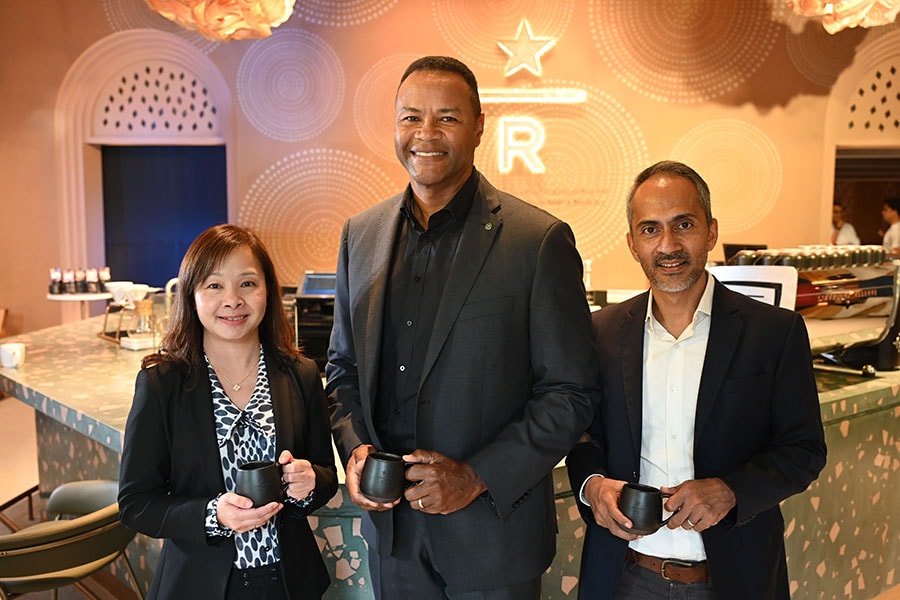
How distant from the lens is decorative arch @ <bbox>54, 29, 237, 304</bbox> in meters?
7.25

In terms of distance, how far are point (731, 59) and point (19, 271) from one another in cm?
736

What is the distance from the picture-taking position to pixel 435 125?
1605mm

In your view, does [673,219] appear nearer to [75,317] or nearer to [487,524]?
[487,524]

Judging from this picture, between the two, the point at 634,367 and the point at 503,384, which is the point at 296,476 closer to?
the point at 503,384

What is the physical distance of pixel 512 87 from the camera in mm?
7207

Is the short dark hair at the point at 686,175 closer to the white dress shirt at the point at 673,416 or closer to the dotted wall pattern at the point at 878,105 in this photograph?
the white dress shirt at the point at 673,416

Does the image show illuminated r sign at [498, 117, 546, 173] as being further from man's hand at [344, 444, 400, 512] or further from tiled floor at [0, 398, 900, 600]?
man's hand at [344, 444, 400, 512]

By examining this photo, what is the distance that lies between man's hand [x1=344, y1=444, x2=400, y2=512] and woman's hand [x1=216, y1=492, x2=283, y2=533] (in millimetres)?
165

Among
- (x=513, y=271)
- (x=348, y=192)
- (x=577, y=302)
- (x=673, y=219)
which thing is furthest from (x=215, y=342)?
(x=348, y=192)

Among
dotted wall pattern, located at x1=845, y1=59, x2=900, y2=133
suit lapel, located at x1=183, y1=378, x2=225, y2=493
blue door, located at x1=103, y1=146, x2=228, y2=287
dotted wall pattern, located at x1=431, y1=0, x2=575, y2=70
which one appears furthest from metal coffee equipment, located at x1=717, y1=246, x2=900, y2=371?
blue door, located at x1=103, y1=146, x2=228, y2=287

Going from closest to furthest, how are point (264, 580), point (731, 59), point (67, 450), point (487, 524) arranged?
point (487, 524) → point (264, 580) → point (67, 450) → point (731, 59)

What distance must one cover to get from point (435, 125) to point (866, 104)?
721 cm

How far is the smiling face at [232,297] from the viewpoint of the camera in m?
1.76

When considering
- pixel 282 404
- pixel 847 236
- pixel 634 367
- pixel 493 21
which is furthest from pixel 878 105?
pixel 282 404
